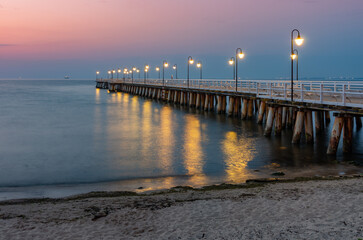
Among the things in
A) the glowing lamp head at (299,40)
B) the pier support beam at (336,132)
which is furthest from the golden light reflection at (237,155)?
the glowing lamp head at (299,40)

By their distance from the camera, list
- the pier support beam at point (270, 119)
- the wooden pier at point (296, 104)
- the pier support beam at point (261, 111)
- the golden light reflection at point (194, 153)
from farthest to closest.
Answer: the pier support beam at point (261, 111) < the pier support beam at point (270, 119) < the wooden pier at point (296, 104) < the golden light reflection at point (194, 153)

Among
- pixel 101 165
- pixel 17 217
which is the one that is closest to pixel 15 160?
pixel 101 165

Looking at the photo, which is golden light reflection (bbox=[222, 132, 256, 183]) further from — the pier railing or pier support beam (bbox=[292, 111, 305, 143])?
the pier railing

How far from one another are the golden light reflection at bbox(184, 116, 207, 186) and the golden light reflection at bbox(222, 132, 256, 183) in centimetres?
105

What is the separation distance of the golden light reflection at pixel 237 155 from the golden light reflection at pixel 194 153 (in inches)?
41.5

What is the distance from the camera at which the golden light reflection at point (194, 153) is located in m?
13.4

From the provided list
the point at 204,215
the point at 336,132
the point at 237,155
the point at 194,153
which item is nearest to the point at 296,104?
the point at 336,132

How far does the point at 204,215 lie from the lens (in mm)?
8078

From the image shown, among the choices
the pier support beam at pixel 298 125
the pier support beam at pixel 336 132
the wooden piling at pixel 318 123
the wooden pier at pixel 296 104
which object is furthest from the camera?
the wooden piling at pixel 318 123

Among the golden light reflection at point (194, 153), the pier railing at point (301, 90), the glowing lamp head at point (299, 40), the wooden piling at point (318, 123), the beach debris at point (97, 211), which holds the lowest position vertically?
the golden light reflection at point (194, 153)

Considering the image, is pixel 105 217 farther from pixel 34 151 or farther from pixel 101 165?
pixel 34 151

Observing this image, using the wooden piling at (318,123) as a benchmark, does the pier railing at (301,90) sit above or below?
above

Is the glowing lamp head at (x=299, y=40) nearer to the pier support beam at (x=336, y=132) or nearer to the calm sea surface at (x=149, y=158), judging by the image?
the pier support beam at (x=336, y=132)

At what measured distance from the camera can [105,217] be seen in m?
8.25
